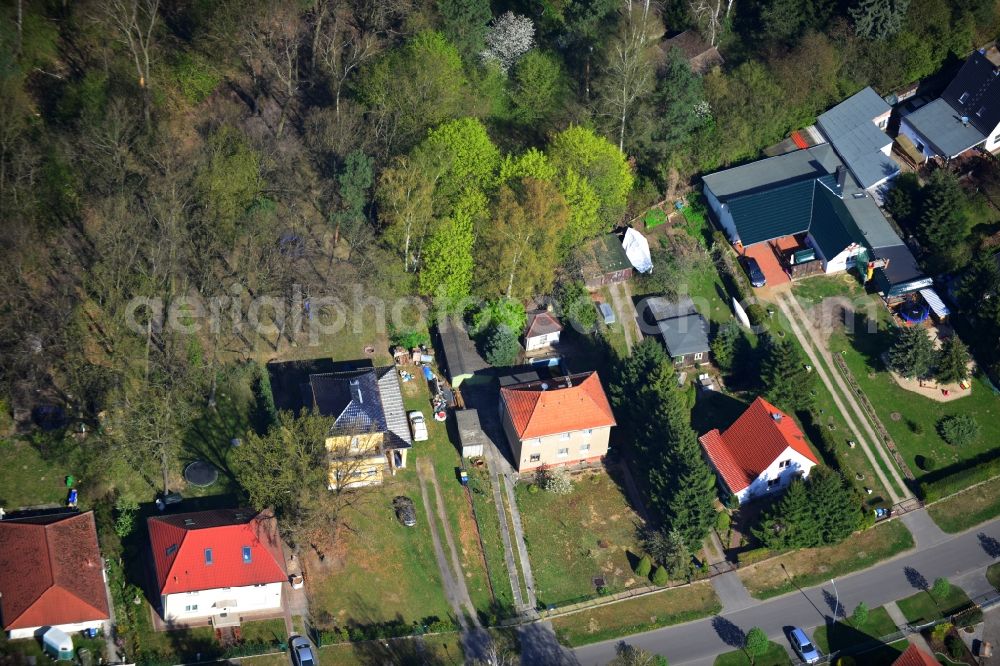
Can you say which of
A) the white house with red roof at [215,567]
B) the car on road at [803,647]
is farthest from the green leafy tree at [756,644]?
the white house with red roof at [215,567]

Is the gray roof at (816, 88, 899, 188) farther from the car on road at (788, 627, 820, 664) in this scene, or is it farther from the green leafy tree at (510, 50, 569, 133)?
the car on road at (788, 627, 820, 664)

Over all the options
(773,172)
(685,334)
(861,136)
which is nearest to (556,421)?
(685,334)

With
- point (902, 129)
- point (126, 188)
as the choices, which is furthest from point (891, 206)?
point (126, 188)

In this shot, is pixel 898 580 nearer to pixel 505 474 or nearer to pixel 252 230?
pixel 505 474

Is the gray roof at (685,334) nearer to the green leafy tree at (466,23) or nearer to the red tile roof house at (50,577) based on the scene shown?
the green leafy tree at (466,23)

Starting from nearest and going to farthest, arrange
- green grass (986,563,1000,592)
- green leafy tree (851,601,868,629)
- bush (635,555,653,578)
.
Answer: green leafy tree (851,601,868,629), bush (635,555,653,578), green grass (986,563,1000,592)

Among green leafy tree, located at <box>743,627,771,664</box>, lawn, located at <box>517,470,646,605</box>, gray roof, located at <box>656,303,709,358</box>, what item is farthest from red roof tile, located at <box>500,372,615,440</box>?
green leafy tree, located at <box>743,627,771,664</box>
